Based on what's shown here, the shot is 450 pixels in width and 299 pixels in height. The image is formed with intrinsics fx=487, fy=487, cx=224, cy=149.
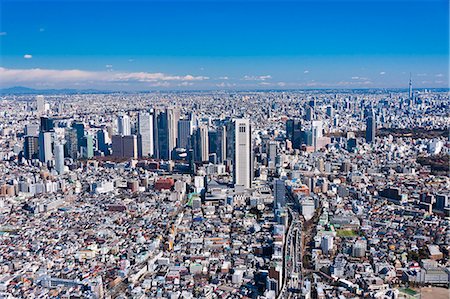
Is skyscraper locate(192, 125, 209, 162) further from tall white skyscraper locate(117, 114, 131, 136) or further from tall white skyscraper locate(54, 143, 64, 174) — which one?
tall white skyscraper locate(117, 114, 131, 136)

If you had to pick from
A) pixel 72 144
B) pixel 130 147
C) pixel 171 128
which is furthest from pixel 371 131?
pixel 72 144

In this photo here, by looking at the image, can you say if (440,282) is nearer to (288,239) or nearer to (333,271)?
(333,271)

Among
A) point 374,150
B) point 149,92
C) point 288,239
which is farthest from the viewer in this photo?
point 149,92

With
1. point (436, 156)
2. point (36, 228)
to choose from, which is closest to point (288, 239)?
point (36, 228)

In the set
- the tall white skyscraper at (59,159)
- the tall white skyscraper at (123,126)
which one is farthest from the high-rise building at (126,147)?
the tall white skyscraper at (59,159)

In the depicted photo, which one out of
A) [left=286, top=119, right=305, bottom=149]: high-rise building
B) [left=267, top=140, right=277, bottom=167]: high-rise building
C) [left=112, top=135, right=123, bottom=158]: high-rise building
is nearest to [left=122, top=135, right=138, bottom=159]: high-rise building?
[left=112, top=135, right=123, bottom=158]: high-rise building

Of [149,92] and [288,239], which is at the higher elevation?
[149,92]

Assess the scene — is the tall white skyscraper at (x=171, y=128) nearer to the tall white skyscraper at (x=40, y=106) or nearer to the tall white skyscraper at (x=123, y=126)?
the tall white skyscraper at (x=123, y=126)
